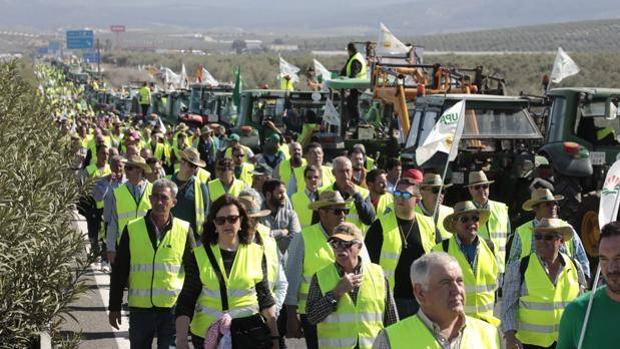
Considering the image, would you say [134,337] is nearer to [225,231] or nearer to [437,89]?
[225,231]

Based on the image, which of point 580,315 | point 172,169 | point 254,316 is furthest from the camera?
point 172,169

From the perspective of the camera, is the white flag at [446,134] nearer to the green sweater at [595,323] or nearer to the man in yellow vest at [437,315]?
the green sweater at [595,323]

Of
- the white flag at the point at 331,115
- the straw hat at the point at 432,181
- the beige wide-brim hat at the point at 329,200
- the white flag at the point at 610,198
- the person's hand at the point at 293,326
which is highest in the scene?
the white flag at the point at 610,198

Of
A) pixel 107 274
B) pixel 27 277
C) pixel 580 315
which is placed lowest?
pixel 107 274

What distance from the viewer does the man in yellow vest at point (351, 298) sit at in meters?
7.49

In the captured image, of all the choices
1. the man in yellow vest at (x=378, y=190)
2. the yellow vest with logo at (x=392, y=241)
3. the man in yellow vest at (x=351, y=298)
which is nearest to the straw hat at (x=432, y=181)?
the yellow vest with logo at (x=392, y=241)

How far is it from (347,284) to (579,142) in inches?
353

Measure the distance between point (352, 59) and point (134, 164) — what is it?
43.7ft

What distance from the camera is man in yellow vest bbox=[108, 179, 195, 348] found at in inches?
365

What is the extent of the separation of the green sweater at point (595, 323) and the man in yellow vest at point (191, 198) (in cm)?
603

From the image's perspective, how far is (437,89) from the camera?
23109 mm

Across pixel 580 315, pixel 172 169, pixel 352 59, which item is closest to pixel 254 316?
pixel 580 315

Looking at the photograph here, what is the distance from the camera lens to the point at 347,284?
7418 millimetres

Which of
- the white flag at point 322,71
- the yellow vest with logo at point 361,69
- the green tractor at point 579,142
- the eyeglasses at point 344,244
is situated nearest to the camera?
the eyeglasses at point 344,244
